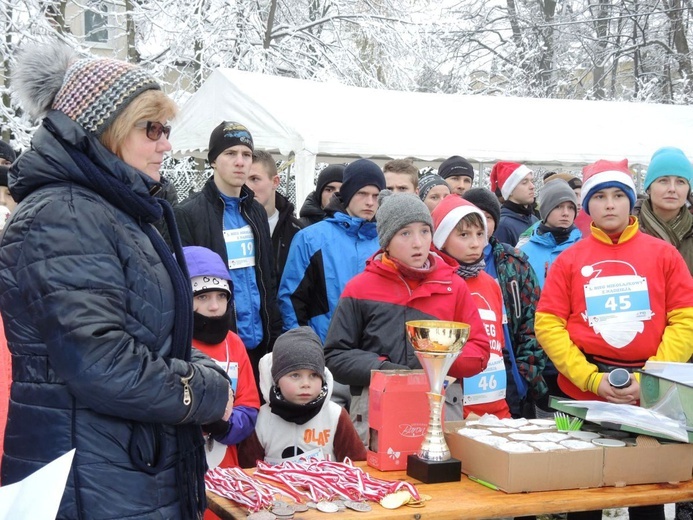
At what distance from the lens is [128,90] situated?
2.03 meters

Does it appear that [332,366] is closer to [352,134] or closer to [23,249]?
[23,249]

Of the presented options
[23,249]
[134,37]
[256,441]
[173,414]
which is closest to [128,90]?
[23,249]

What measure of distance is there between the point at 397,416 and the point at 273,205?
2.98 meters

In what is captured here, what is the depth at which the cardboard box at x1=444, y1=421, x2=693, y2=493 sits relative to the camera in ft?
8.09

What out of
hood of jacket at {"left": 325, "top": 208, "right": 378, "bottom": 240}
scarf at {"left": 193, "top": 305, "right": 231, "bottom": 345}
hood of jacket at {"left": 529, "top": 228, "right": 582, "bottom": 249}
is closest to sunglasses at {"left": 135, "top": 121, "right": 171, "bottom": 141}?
scarf at {"left": 193, "top": 305, "right": 231, "bottom": 345}

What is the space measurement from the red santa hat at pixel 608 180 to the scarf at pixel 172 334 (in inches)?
86.1

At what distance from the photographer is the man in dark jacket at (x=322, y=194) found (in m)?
5.83

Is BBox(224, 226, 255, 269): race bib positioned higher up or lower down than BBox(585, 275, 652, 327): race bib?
higher up

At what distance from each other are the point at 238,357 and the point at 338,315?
531 mm

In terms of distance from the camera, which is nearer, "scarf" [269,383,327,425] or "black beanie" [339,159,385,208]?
"scarf" [269,383,327,425]

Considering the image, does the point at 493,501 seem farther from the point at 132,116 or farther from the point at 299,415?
the point at 132,116

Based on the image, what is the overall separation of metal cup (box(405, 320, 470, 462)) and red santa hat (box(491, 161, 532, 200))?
13.3ft

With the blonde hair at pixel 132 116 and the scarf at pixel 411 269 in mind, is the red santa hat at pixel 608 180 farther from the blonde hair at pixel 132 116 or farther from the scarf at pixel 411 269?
the blonde hair at pixel 132 116

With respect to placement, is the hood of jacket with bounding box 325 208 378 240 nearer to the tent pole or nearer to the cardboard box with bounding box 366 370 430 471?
the cardboard box with bounding box 366 370 430 471
